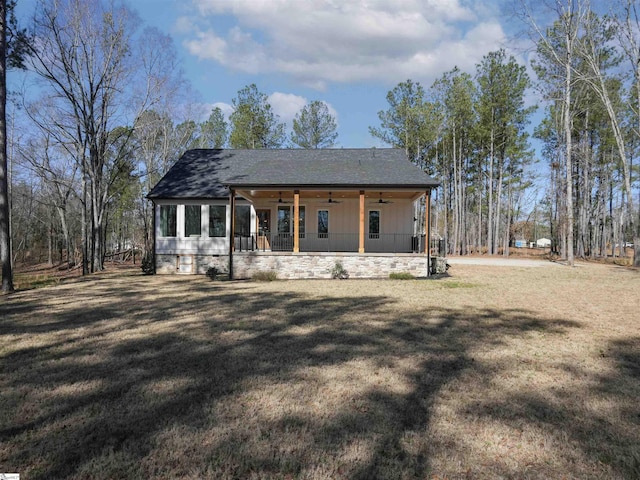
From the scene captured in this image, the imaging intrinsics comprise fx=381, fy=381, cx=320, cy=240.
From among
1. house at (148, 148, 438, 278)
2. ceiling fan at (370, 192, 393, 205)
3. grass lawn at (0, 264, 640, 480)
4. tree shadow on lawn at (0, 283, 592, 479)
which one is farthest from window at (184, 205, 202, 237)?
tree shadow on lawn at (0, 283, 592, 479)

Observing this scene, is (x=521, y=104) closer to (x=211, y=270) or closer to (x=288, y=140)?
(x=288, y=140)

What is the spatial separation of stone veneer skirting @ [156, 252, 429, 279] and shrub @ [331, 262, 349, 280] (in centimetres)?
13

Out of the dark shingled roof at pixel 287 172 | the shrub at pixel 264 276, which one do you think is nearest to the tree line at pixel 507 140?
the dark shingled roof at pixel 287 172

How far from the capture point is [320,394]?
3.64m

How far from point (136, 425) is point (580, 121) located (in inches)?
1368

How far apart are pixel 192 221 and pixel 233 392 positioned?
1452 centimetres

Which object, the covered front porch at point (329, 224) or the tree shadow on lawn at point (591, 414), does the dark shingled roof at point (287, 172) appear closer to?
the covered front porch at point (329, 224)

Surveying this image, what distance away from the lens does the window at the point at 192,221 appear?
1708 centimetres

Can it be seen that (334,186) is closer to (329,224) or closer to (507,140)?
(329,224)

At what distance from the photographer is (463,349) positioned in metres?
5.17

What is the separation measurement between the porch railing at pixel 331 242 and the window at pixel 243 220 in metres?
0.45

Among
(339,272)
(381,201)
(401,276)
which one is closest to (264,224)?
(381,201)

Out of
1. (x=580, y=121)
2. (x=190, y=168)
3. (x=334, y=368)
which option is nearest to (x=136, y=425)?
(x=334, y=368)

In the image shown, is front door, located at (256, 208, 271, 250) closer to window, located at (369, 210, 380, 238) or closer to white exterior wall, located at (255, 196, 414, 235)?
white exterior wall, located at (255, 196, 414, 235)
